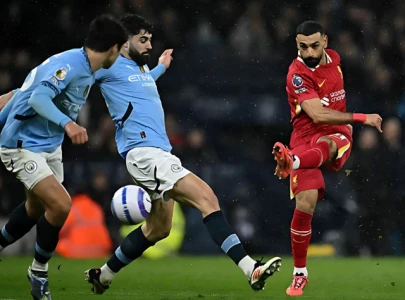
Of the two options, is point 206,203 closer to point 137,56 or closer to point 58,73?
point 58,73

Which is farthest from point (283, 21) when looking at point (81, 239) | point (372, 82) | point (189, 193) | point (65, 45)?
point (189, 193)

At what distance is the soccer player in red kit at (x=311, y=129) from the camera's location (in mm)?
7871

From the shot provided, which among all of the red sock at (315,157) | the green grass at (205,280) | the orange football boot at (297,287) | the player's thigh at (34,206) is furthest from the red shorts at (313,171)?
the player's thigh at (34,206)

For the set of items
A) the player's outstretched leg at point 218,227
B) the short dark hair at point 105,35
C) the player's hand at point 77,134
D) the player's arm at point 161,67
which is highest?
the short dark hair at point 105,35

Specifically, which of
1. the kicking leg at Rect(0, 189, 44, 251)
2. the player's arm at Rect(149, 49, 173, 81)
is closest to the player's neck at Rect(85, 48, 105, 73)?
the player's arm at Rect(149, 49, 173, 81)

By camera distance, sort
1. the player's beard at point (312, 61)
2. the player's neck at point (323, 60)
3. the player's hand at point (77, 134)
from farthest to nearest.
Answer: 1. the player's neck at point (323, 60)
2. the player's beard at point (312, 61)
3. the player's hand at point (77, 134)

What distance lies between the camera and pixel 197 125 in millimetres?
14562

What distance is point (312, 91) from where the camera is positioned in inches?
320

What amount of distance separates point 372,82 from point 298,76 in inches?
275

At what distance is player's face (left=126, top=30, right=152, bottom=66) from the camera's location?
294 inches

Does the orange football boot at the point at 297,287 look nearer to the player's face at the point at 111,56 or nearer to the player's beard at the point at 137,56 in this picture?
the player's beard at the point at 137,56

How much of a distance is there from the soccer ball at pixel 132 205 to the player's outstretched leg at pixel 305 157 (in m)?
1.09

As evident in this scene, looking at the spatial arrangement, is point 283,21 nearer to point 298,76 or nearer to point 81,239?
point 81,239

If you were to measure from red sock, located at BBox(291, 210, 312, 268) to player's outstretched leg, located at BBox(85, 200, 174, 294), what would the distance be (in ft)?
3.83
